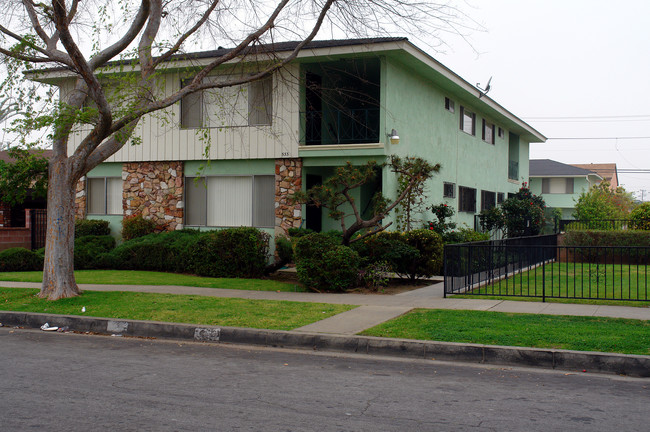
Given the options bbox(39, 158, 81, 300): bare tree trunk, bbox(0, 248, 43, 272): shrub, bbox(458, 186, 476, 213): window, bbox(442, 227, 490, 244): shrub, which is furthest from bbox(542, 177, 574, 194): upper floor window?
bbox(39, 158, 81, 300): bare tree trunk

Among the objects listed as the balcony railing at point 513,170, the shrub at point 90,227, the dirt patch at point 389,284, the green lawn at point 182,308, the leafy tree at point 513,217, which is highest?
the balcony railing at point 513,170

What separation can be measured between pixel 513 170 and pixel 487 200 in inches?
238

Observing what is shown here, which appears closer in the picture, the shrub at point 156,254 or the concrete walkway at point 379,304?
the concrete walkway at point 379,304

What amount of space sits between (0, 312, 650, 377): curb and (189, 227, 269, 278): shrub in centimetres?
596

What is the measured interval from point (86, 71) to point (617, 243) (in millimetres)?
19152

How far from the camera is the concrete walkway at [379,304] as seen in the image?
1013 centimetres

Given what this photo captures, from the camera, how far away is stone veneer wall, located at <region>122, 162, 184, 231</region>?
20.8m

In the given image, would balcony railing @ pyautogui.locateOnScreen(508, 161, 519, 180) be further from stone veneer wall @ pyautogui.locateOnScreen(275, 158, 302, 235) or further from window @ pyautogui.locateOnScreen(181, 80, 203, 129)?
window @ pyautogui.locateOnScreen(181, 80, 203, 129)

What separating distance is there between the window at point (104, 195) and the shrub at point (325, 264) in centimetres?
1018

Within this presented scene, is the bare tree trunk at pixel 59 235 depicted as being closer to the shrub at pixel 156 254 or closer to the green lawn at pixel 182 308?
the green lawn at pixel 182 308

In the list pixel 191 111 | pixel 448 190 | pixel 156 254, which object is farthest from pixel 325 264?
pixel 448 190

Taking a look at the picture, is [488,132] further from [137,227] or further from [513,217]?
[137,227]

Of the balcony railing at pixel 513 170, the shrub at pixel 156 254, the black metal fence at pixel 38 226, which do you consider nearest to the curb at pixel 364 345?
the shrub at pixel 156 254

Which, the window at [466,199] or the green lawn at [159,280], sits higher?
the window at [466,199]
